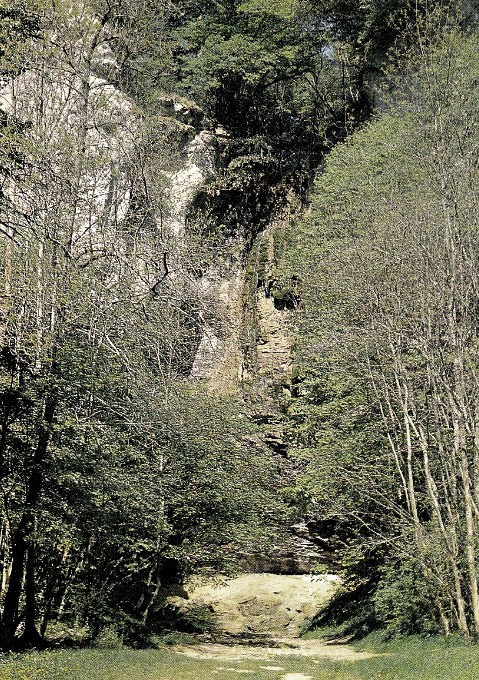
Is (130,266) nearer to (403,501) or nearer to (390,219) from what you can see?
(390,219)

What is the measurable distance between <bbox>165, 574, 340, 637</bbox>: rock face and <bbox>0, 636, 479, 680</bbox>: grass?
21.7 feet

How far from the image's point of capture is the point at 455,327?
37.3 ft

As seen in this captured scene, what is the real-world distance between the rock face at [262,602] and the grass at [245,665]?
661 cm

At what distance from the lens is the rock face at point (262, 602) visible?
19.9 meters

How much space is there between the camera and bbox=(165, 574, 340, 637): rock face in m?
19.9

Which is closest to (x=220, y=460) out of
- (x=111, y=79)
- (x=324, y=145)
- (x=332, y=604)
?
(x=332, y=604)

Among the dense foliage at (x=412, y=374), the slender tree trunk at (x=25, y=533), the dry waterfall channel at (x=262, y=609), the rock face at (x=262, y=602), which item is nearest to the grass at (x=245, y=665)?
the dense foliage at (x=412, y=374)

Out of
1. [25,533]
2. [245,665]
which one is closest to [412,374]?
[245,665]

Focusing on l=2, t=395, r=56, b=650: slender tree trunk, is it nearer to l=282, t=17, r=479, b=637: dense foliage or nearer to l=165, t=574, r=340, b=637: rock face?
l=282, t=17, r=479, b=637: dense foliage

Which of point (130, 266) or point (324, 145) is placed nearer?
point (130, 266)

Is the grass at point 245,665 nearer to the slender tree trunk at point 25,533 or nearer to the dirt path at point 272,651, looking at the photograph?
the dirt path at point 272,651

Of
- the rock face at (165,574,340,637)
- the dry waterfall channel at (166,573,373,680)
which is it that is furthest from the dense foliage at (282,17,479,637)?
the rock face at (165,574,340,637)

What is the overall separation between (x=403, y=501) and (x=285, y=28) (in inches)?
868

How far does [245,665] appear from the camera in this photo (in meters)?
12.3
